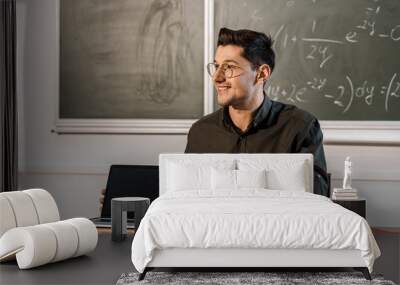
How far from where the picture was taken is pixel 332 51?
21.0 ft

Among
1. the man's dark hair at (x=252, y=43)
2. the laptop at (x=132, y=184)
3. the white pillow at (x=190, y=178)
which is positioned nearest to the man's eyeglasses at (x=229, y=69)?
the man's dark hair at (x=252, y=43)

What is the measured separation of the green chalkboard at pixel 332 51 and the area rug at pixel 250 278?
238 centimetres

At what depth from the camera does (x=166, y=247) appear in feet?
13.4

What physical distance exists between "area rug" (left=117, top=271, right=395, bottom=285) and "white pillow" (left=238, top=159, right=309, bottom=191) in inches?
42.4

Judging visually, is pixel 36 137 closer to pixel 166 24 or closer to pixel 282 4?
pixel 166 24

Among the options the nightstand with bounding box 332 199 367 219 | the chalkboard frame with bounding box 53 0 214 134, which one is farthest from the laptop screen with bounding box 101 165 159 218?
the nightstand with bounding box 332 199 367 219

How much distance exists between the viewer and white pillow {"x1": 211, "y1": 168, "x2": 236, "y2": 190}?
5203mm

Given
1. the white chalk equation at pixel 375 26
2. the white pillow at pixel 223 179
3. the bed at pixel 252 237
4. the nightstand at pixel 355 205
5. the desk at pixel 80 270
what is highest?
the white chalk equation at pixel 375 26

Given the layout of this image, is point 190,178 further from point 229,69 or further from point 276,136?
point 229,69

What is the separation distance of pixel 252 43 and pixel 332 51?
855 millimetres

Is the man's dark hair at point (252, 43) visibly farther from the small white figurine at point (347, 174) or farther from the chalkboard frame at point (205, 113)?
the small white figurine at point (347, 174)

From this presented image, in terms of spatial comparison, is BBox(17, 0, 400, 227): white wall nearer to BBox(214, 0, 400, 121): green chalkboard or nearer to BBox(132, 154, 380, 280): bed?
BBox(214, 0, 400, 121): green chalkboard

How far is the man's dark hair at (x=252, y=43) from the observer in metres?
5.88

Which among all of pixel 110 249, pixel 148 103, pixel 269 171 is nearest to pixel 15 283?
pixel 110 249
